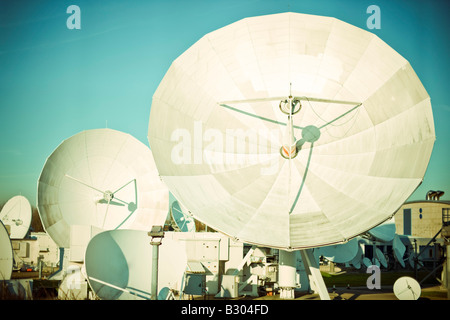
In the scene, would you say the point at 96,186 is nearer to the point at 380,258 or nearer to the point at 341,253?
the point at 341,253

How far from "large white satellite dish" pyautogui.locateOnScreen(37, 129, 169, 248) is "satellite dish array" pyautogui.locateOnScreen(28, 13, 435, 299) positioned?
1063 centimetres

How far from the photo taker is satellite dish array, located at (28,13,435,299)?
24.2 meters

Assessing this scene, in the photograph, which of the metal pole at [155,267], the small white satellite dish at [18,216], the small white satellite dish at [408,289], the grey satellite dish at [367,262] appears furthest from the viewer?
the grey satellite dish at [367,262]

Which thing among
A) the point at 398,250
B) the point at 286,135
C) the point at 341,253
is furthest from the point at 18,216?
the point at 398,250

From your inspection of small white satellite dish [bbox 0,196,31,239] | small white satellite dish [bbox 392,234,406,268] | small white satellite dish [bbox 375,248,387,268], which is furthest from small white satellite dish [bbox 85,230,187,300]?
small white satellite dish [bbox 375,248,387,268]

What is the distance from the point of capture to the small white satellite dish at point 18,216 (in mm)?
52656

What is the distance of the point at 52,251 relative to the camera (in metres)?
49.1

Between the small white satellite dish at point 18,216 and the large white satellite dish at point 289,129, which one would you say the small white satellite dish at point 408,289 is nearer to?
the large white satellite dish at point 289,129

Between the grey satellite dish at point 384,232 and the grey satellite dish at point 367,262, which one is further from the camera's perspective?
the grey satellite dish at point 367,262

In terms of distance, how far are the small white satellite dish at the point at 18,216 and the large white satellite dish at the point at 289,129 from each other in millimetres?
31239

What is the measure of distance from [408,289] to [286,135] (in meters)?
11.6

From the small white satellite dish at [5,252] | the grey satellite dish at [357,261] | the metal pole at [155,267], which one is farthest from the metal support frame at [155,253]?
the grey satellite dish at [357,261]

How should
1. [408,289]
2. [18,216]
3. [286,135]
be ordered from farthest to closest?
[18,216] → [408,289] → [286,135]

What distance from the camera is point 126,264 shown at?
24.2 meters
